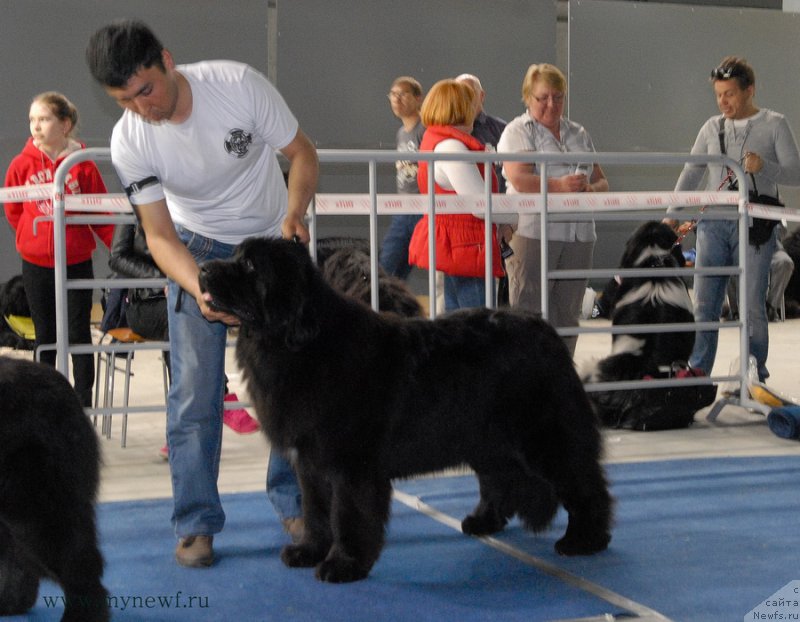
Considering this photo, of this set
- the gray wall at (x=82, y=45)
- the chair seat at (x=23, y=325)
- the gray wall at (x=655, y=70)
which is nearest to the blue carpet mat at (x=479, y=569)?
the chair seat at (x=23, y=325)

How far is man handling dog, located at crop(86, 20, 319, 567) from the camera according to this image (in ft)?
10.5

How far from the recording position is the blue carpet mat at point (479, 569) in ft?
9.78

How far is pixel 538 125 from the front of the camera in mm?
5773

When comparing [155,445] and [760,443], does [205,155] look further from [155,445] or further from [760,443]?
[760,443]

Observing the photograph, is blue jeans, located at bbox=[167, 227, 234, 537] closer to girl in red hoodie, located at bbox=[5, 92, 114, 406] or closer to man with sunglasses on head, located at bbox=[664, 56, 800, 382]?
girl in red hoodie, located at bbox=[5, 92, 114, 406]

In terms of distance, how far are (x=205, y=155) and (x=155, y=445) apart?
8.90ft

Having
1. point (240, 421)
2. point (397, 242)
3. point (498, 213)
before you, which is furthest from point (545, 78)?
point (240, 421)

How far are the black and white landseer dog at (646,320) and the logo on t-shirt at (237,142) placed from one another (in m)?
3.07

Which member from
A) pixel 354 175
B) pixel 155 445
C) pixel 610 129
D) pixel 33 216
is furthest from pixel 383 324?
pixel 610 129

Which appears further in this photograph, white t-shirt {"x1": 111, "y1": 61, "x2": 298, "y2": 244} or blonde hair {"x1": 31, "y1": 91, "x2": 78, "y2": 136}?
blonde hair {"x1": 31, "y1": 91, "x2": 78, "y2": 136}

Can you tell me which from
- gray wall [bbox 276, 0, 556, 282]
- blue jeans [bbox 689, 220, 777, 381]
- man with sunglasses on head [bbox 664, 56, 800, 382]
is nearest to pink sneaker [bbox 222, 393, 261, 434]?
man with sunglasses on head [bbox 664, 56, 800, 382]

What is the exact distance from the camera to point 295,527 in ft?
11.9

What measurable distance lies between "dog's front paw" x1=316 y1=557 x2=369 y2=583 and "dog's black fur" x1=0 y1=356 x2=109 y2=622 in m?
0.77

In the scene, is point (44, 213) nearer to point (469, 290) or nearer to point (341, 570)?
point (469, 290)
